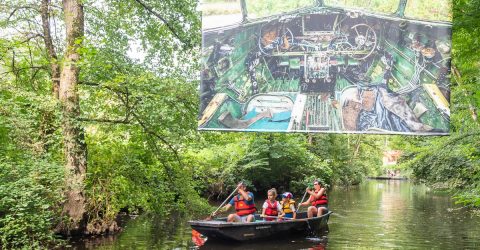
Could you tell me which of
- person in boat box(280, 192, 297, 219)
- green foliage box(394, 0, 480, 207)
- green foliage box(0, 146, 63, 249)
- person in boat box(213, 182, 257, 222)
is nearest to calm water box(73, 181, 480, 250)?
person in boat box(213, 182, 257, 222)

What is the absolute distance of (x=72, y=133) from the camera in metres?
10.4

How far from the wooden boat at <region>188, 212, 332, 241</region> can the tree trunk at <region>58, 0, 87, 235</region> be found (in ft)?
7.61

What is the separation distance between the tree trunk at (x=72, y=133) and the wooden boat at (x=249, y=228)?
2.32 meters

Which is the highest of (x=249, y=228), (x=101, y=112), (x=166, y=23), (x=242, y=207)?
(x=166, y=23)

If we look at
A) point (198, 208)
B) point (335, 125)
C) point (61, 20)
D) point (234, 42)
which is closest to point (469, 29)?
point (335, 125)

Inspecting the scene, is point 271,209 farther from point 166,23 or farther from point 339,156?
point 339,156

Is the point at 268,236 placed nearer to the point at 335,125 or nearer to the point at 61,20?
the point at 335,125

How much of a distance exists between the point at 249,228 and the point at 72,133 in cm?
396

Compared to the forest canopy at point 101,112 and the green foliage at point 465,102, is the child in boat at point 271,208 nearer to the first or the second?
the forest canopy at point 101,112

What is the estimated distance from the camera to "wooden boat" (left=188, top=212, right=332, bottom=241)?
10.5m

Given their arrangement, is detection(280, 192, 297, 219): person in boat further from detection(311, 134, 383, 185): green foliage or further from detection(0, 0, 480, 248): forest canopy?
detection(311, 134, 383, 185): green foliage

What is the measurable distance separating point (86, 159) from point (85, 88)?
4.85 ft

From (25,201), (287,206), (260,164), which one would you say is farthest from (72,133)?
(260,164)

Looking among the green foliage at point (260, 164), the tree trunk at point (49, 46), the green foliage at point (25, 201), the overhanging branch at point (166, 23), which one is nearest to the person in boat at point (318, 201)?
the green foliage at point (260, 164)
